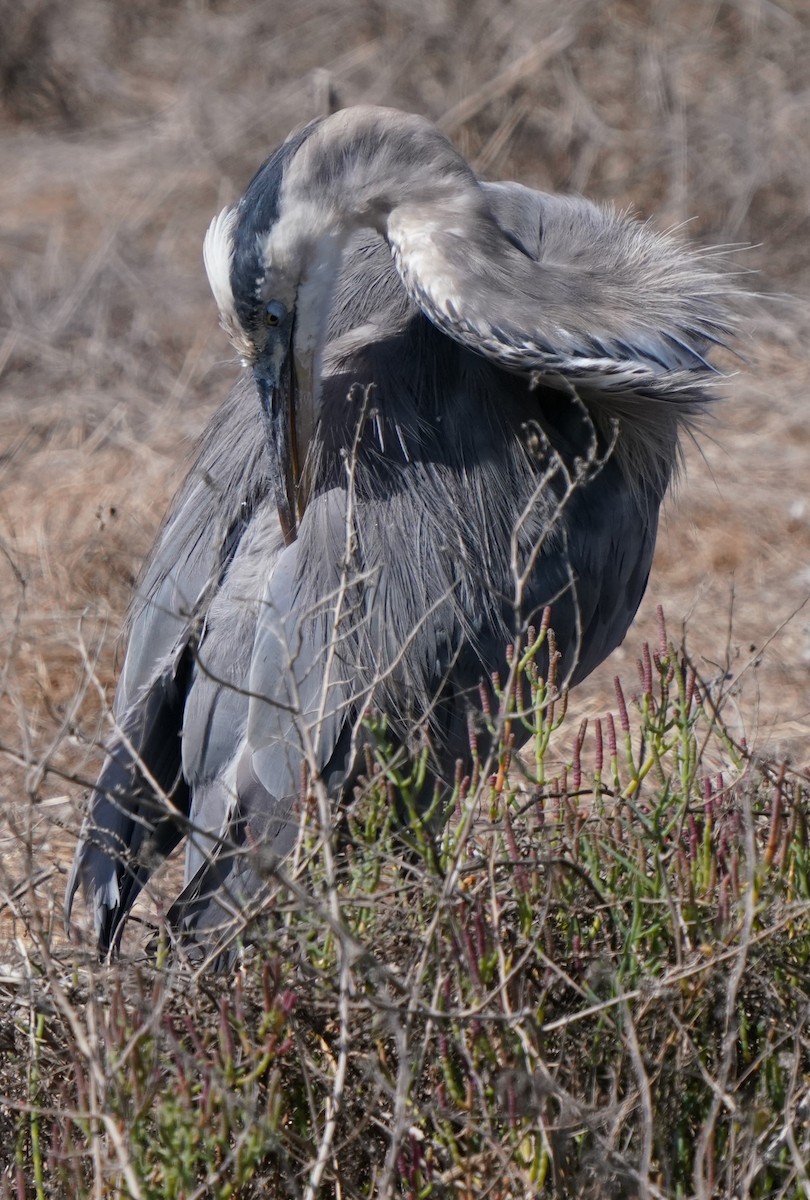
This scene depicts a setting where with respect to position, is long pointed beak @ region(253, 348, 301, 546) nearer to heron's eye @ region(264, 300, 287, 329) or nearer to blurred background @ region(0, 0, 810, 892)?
heron's eye @ region(264, 300, 287, 329)

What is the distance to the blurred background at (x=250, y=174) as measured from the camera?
5.12 metres

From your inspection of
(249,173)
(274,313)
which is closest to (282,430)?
(274,313)

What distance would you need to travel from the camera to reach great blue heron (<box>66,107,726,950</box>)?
289 cm

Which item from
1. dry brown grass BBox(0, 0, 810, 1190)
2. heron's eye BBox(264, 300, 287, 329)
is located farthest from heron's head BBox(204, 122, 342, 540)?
dry brown grass BBox(0, 0, 810, 1190)

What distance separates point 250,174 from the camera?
305 inches

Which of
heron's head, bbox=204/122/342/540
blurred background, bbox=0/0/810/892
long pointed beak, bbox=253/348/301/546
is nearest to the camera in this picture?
heron's head, bbox=204/122/342/540

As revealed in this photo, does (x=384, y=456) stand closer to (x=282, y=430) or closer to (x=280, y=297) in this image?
(x=282, y=430)

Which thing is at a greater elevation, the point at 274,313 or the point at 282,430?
the point at 274,313

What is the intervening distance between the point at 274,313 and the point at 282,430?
Result: 24 cm

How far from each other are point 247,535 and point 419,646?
0.47 m

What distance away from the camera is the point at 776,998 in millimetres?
2186

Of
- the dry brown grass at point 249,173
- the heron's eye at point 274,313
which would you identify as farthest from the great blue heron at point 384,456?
the dry brown grass at point 249,173

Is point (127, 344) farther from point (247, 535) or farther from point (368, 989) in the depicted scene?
point (368, 989)

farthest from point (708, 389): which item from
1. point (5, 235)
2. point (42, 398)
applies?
point (5, 235)
